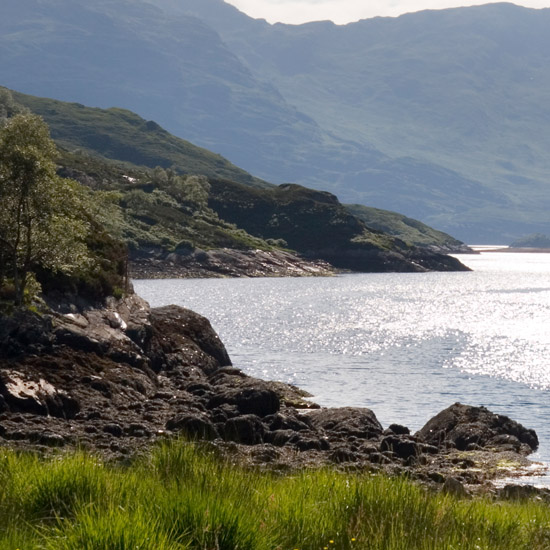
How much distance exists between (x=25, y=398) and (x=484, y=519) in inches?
1031

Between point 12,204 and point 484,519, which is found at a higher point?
point 12,204

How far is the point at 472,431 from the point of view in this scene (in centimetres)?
3725

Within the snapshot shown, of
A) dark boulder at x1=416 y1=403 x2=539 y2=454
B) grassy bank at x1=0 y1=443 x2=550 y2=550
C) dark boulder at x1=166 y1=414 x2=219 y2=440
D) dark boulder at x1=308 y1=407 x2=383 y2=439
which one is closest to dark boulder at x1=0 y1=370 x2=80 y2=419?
dark boulder at x1=166 y1=414 x2=219 y2=440

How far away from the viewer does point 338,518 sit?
1144cm

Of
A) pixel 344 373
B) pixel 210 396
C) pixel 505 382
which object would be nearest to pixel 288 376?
pixel 344 373


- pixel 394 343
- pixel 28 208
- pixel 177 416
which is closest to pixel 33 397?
pixel 177 416

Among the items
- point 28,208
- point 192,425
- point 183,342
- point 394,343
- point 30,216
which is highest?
point 28,208

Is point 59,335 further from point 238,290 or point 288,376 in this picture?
point 238,290

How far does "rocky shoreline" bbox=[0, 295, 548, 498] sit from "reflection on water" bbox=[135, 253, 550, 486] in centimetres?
437

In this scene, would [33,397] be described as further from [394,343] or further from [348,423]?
[394,343]

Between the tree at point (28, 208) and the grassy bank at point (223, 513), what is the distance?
29.9m

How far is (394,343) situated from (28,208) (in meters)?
54.2

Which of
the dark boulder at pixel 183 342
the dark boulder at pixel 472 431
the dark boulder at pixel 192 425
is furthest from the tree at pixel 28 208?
the dark boulder at pixel 472 431

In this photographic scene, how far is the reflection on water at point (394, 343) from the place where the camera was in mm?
54281
